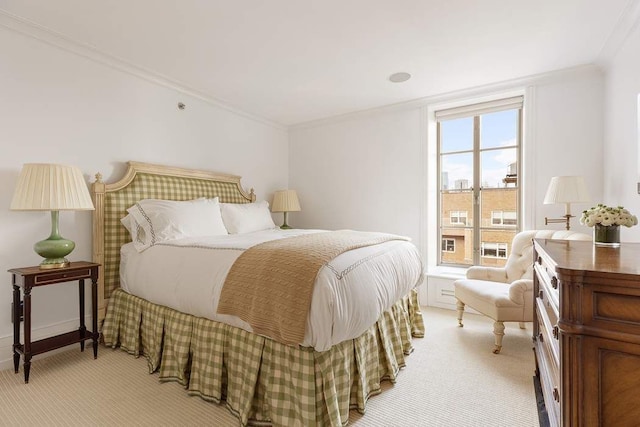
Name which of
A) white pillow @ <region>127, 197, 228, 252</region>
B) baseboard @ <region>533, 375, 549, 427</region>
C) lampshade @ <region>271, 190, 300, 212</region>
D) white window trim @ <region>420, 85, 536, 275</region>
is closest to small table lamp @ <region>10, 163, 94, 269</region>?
white pillow @ <region>127, 197, 228, 252</region>

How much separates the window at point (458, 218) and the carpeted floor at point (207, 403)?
→ 1724 mm

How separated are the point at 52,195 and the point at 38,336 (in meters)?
1.19

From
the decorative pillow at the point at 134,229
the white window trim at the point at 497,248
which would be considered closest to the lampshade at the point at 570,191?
the white window trim at the point at 497,248

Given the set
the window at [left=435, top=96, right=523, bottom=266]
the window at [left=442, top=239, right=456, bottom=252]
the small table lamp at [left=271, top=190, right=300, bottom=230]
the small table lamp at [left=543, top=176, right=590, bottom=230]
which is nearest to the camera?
the small table lamp at [left=543, top=176, right=590, bottom=230]

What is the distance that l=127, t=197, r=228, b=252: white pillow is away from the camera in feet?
8.71

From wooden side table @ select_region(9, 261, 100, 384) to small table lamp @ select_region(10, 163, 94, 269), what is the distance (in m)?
0.09

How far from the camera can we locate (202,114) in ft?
12.3

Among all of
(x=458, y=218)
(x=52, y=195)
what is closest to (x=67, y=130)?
(x=52, y=195)

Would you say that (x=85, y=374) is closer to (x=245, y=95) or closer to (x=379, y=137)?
(x=245, y=95)

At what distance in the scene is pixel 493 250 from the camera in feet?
12.6

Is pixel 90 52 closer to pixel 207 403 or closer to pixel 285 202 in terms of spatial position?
pixel 285 202

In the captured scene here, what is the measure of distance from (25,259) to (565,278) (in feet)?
11.0

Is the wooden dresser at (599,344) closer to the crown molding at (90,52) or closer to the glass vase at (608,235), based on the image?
the glass vase at (608,235)

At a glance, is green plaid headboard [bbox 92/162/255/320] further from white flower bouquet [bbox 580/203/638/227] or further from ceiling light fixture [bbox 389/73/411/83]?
white flower bouquet [bbox 580/203/638/227]
